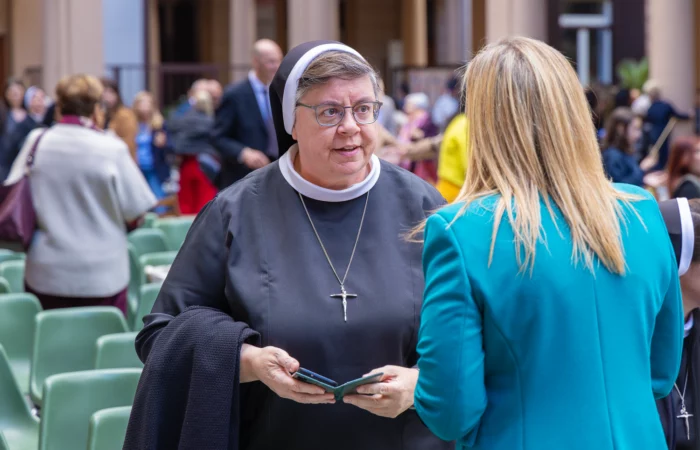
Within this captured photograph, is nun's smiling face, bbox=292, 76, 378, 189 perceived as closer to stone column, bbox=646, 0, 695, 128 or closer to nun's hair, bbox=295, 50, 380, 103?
nun's hair, bbox=295, 50, 380, 103

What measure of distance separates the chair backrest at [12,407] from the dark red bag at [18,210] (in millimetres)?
1082

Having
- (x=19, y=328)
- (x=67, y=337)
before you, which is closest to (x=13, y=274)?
(x=19, y=328)

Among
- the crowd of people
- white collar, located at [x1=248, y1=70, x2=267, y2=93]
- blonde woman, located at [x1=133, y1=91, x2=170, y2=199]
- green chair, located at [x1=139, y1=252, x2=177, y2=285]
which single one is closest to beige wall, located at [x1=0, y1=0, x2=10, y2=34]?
blonde woman, located at [x1=133, y1=91, x2=170, y2=199]

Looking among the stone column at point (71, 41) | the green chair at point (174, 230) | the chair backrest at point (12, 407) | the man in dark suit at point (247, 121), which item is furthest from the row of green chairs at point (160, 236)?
the stone column at point (71, 41)

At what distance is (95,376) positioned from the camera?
423cm

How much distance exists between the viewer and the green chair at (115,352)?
4.78 m

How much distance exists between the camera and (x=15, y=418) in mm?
4957

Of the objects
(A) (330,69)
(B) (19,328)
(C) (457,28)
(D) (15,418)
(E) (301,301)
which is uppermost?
(C) (457,28)

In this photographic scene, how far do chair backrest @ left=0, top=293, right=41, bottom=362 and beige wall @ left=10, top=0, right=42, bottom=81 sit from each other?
20621 millimetres

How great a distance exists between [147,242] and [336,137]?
18.3 ft

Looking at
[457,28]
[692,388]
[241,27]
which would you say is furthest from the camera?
[457,28]

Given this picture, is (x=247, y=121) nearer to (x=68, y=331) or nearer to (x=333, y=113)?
(x=68, y=331)

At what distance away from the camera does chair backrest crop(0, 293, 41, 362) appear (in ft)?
18.8

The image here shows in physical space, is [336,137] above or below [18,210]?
above
